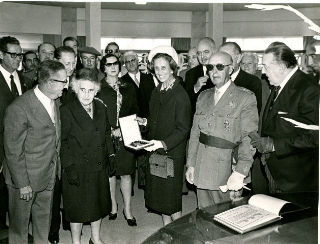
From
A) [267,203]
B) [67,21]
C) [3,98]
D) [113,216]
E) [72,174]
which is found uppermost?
[67,21]

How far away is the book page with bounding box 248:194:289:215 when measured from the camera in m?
1.87

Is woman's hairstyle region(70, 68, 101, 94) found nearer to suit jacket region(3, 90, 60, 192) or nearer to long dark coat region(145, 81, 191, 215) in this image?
suit jacket region(3, 90, 60, 192)

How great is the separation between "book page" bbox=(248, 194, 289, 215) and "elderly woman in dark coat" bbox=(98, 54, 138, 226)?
204 centimetres

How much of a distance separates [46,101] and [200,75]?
209cm

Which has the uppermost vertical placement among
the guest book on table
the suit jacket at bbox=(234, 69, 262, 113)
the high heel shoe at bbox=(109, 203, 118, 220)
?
the suit jacket at bbox=(234, 69, 262, 113)

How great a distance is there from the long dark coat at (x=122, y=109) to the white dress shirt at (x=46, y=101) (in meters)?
0.94

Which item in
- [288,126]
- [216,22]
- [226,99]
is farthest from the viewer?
[216,22]

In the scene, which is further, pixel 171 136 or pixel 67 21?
pixel 67 21

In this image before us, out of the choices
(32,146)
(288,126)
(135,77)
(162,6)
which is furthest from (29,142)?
(162,6)

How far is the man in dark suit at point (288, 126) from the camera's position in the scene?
8.35 feet

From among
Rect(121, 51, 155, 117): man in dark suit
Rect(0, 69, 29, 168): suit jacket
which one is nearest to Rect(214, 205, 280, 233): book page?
Rect(0, 69, 29, 168): suit jacket

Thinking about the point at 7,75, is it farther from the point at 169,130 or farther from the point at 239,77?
the point at 239,77

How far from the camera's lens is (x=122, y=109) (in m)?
3.90

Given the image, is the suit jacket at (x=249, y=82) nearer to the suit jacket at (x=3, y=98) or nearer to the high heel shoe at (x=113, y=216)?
the high heel shoe at (x=113, y=216)
